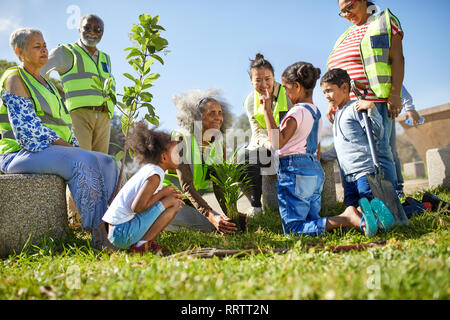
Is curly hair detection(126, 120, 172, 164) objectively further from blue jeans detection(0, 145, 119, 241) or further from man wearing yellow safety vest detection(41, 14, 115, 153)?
man wearing yellow safety vest detection(41, 14, 115, 153)

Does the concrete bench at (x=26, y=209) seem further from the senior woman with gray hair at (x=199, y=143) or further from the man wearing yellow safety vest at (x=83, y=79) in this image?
the man wearing yellow safety vest at (x=83, y=79)

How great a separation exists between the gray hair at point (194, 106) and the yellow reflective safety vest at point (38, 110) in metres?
1.22

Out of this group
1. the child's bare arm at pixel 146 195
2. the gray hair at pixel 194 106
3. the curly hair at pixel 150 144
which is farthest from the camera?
the gray hair at pixel 194 106

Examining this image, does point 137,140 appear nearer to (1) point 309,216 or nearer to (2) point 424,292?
(1) point 309,216

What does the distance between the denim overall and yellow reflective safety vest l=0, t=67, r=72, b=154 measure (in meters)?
2.20

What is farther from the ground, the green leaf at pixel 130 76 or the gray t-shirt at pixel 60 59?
the gray t-shirt at pixel 60 59

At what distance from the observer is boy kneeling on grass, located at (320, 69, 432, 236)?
3508 millimetres

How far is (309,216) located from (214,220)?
89 cm

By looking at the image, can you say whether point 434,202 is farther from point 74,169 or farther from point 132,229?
point 74,169

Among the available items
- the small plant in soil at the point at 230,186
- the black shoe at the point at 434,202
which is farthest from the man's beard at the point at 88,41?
the black shoe at the point at 434,202

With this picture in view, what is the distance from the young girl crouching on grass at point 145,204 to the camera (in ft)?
9.17

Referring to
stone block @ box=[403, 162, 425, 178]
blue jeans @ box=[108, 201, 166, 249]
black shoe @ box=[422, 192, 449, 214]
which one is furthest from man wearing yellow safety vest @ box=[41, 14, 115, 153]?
stone block @ box=[403, 162, 425, 178]

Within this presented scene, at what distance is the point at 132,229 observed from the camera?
2.80 meters

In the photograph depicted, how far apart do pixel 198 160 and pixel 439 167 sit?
3.71 metres
